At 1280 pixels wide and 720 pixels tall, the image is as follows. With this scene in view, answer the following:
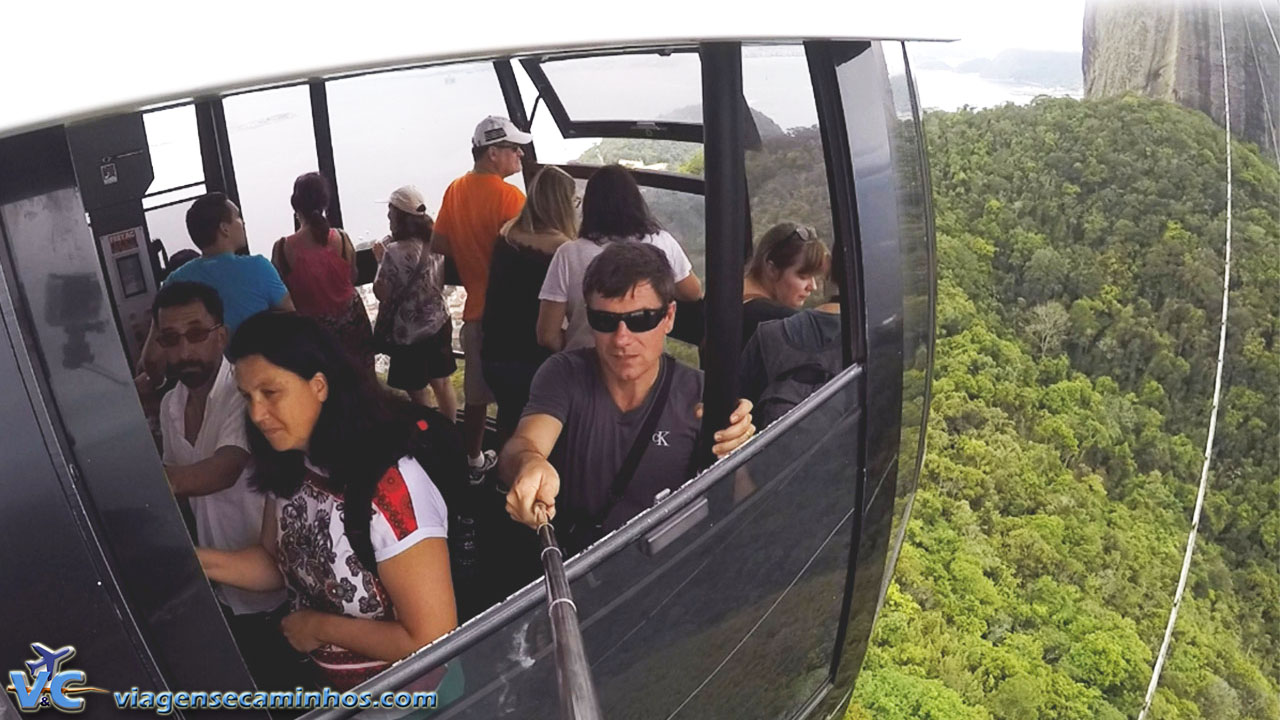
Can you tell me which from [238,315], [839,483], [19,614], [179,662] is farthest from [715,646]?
[238,315]

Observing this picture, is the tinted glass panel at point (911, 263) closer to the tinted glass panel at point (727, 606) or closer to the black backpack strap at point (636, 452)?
the tinted glass panel at point (727, 606)

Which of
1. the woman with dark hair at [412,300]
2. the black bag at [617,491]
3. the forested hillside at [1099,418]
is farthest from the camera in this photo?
the forested hillside at [1099,418]

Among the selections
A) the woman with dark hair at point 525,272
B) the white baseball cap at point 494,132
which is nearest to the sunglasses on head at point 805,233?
the woman with dark hair at point 525,272

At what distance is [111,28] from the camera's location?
58cm

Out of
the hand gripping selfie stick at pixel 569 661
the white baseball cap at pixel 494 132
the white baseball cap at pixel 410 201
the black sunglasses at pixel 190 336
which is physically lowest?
the black sunglasses at pixel 190 336

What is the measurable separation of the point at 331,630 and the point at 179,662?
455 mm

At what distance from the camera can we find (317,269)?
2.67 meters

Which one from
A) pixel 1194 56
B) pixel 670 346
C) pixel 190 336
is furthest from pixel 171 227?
pixel 1194 56

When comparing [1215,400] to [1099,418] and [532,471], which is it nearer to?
[1099,418]

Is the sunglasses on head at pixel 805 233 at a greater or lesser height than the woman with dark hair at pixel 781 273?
greater

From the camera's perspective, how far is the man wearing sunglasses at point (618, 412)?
1566mm

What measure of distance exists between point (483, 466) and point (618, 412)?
1.16 metres

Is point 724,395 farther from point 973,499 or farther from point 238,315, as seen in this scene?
point 973,499

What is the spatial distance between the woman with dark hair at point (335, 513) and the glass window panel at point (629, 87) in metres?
0.90
